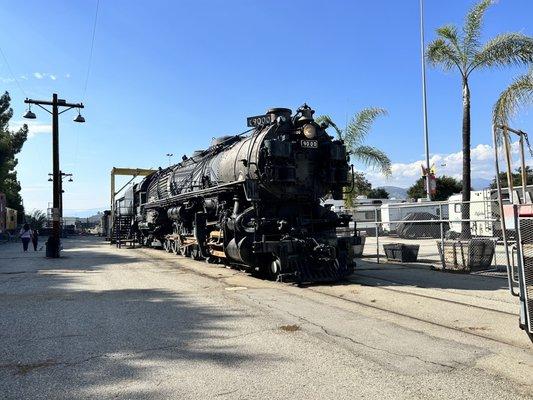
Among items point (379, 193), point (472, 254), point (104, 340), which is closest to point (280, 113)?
point (472, 254)

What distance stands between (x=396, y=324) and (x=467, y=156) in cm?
1090

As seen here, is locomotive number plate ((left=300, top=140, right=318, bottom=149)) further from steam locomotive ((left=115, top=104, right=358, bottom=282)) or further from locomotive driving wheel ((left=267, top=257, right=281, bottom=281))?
locomotive driving wheel ((left=267, top=257, right=281, bottom=281))

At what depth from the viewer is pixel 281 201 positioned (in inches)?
471

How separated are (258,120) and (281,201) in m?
2.19

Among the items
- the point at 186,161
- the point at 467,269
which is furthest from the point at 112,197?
the point at 467,269

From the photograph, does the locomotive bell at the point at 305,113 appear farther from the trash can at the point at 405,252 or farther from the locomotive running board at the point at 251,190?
the trash can at the point at 405,252

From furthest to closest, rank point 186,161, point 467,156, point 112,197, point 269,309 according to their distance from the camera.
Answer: point 112,197 < point 186,161 < point 467,156 < point 269,309

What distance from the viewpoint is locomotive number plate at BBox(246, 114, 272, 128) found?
40.2ft

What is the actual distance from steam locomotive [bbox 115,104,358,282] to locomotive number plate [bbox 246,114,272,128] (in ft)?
0.09

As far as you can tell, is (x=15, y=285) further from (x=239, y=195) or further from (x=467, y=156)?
(x=467, y=156)

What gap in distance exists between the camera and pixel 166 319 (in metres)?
7.23

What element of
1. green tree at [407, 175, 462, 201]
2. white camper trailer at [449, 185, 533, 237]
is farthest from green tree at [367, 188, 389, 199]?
white camper trailer at [449, 185, 533, 237]

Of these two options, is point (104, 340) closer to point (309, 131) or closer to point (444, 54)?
point (309, 131)

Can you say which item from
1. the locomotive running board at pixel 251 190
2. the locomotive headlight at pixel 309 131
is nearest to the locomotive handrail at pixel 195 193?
the locomotive running board at pixel 251 190
